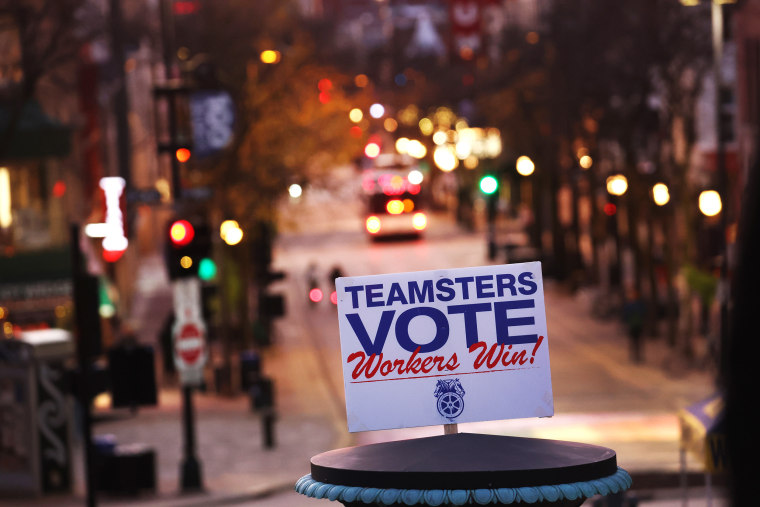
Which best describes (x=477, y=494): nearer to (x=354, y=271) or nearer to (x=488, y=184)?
(x=488, y=184)

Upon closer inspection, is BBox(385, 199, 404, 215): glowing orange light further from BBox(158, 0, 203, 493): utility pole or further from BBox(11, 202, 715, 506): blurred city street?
BBox(158, 0, 203, 493): utility pole

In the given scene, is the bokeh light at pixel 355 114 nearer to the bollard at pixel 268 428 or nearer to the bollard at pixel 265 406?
the bollard at pixel 265 406

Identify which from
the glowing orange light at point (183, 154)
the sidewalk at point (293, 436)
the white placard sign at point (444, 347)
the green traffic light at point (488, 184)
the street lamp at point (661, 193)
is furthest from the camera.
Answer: the street lamp at point (661, 193)

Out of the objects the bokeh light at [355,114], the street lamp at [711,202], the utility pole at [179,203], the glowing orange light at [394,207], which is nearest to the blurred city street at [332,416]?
the utility pole at [179,203]

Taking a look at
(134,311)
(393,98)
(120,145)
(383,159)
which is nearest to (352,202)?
(383,159)

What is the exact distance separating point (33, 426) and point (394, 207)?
173ft

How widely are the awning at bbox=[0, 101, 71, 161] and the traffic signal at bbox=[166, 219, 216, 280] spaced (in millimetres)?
10131

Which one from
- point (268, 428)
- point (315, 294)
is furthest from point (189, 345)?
Result: point (315, 294)

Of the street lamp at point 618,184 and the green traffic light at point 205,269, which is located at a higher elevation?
the street lamp at point 618,184

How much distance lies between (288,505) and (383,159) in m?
64.3

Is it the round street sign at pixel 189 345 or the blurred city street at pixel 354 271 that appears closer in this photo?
the blurred city street at pixel 354 271

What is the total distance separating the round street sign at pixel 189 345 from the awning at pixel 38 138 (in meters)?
10.1

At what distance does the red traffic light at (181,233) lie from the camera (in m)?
23.4

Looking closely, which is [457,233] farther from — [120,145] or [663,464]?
[663,464]
